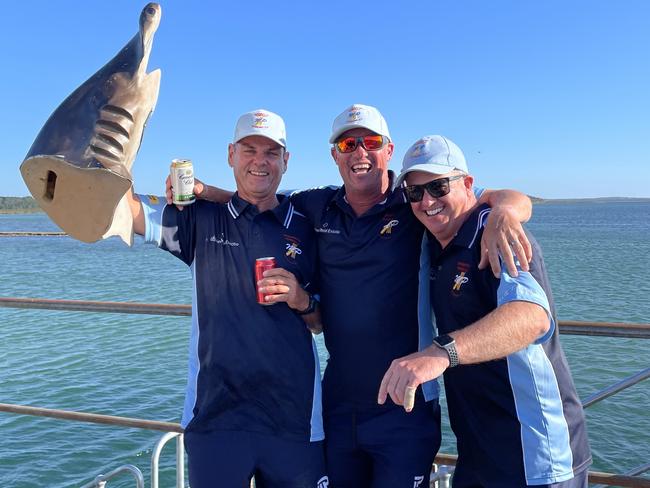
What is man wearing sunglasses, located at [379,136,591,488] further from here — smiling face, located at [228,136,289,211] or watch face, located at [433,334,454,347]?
smiling face, located at [228,136,289,211]

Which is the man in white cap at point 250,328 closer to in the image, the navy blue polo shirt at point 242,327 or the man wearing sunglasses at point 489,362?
the navy blue polo shirt at point 242,327

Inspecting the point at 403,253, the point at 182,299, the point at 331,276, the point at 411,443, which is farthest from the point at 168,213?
the point at 182,299

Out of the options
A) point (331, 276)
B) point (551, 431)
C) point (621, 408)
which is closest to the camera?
point (551, 431)

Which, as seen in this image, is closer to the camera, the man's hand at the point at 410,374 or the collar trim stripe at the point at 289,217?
the man's hand at the point at 410,374

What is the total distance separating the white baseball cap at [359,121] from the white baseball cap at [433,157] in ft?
1.06

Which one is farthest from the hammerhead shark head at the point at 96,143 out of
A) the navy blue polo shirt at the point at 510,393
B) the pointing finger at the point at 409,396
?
the navy blue polo shirt at the point at 510,393

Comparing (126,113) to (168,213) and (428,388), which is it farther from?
(428,388)

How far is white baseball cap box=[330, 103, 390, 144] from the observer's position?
9.72 feet

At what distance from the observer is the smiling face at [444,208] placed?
259cm

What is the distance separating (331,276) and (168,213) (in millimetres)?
870

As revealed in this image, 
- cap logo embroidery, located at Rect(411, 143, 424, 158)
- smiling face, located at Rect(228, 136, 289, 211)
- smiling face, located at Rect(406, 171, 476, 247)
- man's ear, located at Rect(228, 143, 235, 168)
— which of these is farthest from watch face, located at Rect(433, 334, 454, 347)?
man's ear, located at Rect(228, 143, 235, 168)

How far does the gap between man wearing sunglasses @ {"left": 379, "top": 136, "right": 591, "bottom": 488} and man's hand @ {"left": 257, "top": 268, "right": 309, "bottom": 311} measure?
64cm

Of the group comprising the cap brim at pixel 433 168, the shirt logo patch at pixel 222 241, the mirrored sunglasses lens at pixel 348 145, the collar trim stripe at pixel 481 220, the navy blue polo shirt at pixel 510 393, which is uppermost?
the mirrored sunglasses lens at pixel 348 145

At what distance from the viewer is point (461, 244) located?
2443 millimetres
